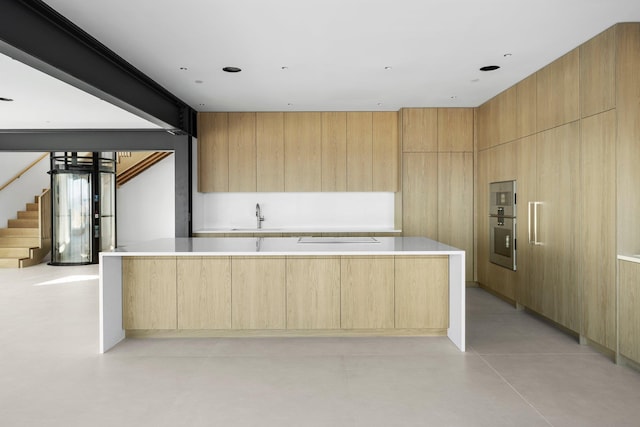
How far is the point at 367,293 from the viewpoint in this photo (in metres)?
3.97

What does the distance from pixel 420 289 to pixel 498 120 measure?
293 cm

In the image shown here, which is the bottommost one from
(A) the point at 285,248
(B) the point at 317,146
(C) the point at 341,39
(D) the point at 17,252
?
(D) the point at 17,252

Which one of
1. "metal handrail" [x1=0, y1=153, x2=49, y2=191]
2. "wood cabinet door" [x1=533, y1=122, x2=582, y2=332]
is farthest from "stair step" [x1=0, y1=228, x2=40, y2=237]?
"wood cabinet door" [x1=533, y1=122, x2=582, y2=332]

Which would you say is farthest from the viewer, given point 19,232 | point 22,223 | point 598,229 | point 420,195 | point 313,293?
point 22,223

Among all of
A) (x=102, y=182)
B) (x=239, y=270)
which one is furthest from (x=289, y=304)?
(x=102, y=182)

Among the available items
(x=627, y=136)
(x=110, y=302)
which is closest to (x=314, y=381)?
(x=110, y=302)

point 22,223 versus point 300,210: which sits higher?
point 300,210

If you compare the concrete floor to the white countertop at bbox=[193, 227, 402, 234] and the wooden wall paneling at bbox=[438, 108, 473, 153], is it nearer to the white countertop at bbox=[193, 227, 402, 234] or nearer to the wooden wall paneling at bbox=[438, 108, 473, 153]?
the white countertop at bbox=[193, 227, 402, 234]

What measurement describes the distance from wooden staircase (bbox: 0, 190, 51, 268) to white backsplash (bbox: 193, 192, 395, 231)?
4.84 metres

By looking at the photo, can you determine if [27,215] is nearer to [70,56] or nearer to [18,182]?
[18,182]

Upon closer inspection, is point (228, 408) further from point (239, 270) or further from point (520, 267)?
point (520, 267)

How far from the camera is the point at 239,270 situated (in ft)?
13.1

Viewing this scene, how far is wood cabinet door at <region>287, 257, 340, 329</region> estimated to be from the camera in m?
3.98

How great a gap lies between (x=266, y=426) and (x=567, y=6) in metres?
3.46
